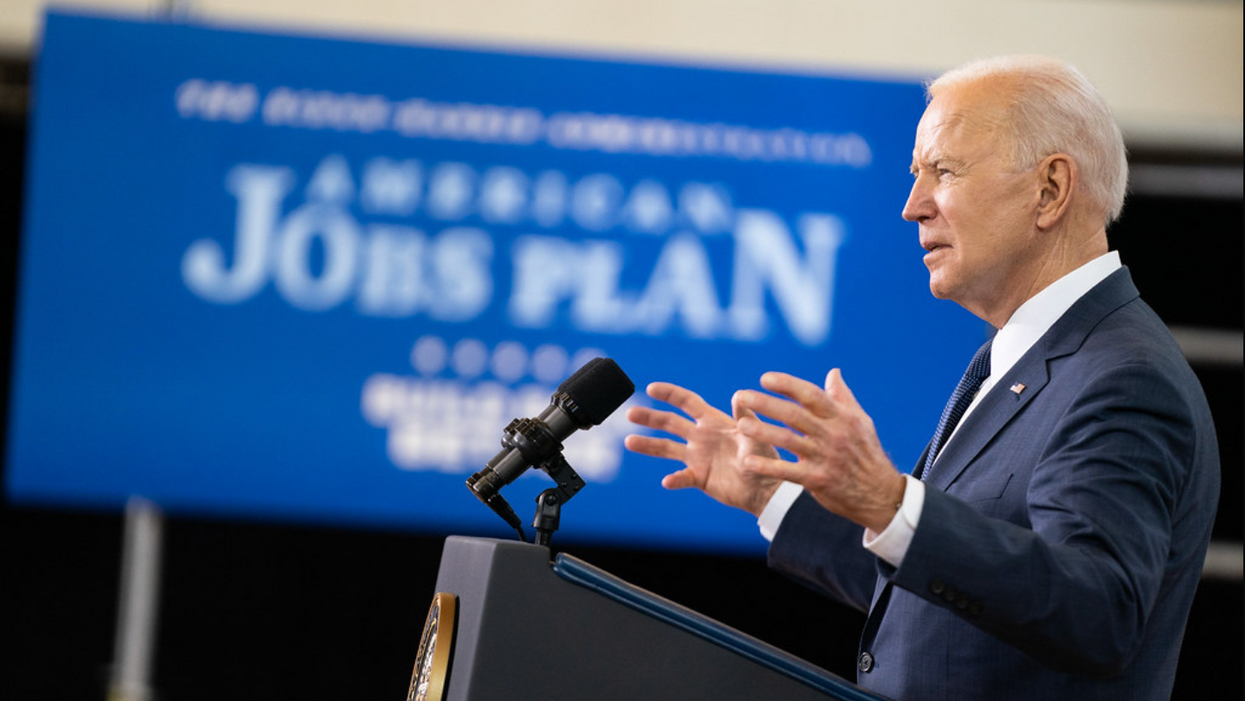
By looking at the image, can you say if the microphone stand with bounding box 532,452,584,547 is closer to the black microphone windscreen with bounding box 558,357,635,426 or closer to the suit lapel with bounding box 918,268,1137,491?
the black microphone windscreen with bounding box 558,357,635,426

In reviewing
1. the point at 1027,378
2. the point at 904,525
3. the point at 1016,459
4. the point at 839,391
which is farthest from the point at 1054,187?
the point at 904,525

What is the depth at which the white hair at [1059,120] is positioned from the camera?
1.48 meters

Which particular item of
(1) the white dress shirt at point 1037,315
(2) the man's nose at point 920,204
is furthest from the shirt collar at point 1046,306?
(2) the man's nose at point 920,204

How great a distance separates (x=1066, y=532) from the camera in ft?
3.77

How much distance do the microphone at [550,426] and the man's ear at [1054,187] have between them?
0.54 meters

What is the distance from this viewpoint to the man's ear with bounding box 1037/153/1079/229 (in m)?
1.48

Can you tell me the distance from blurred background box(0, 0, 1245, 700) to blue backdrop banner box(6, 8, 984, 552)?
0.36 metres

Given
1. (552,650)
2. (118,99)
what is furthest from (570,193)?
(552,650)

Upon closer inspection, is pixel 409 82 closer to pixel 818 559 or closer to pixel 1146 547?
pixel 818 559

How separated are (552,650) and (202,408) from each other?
8.75ft

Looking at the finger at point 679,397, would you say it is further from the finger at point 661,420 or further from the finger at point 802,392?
the finger at point 802,392

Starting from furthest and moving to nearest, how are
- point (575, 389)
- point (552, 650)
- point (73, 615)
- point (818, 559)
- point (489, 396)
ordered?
point (73, 615) → point (489, 396) → point (818, 559) → point (575, 389) → point (552, 650)

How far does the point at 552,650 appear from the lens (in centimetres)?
110

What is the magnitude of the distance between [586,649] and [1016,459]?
534mm
